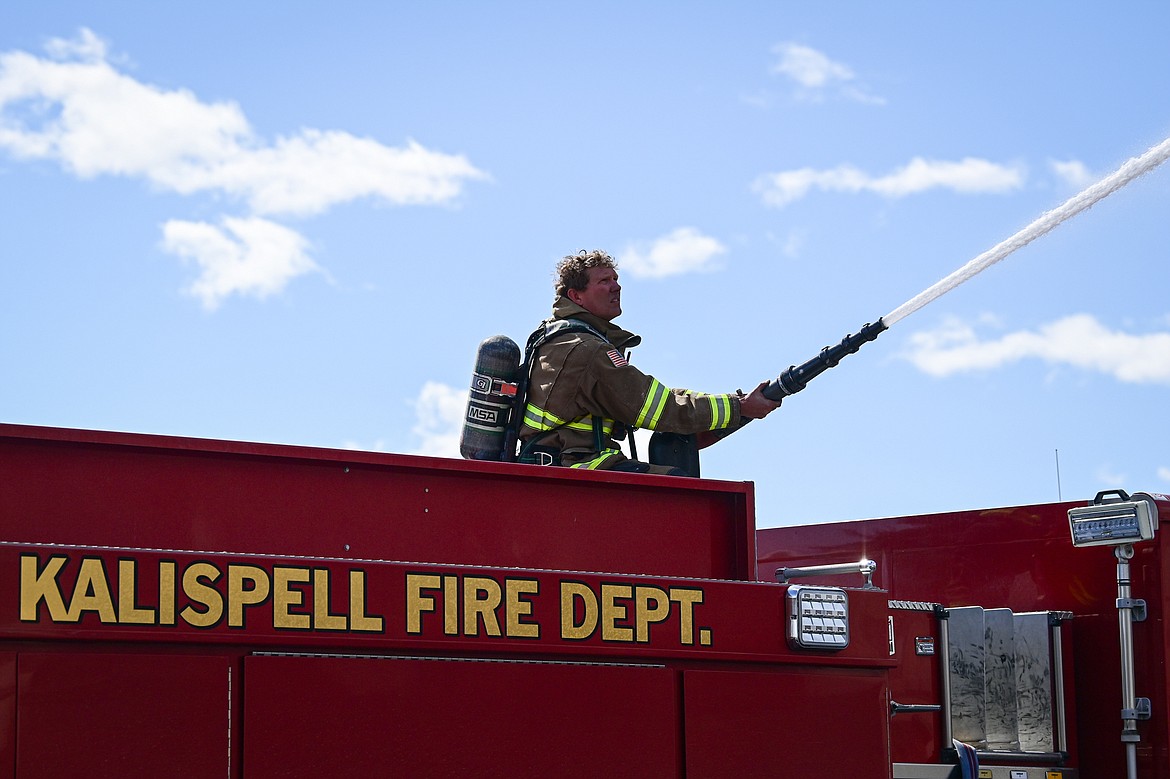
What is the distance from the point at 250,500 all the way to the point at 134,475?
0.33 meters

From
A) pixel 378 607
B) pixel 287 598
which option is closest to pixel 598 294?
pixel 378 607

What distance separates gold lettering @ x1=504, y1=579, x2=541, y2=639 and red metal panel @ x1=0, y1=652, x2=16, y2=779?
1.34 m

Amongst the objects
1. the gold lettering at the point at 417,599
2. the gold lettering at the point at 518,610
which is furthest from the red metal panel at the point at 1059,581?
the gold lettering at the point at 417,599

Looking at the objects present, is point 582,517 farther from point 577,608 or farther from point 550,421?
point 550,421

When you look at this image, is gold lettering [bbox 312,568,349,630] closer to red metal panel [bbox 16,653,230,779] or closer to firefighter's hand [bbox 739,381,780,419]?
red metal panel [bbox 16,653,230,779]

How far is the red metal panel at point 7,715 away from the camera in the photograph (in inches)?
146

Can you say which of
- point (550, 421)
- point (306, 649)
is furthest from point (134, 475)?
point (550, 421)

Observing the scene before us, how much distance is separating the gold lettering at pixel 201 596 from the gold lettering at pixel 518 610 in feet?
2.71

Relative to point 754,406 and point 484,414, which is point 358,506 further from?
point 754,406

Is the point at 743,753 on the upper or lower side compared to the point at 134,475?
lower

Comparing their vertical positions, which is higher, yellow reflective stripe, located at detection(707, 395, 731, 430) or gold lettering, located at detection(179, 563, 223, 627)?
yellow reflective stripe, located at detection(707, 395, 731, 430)

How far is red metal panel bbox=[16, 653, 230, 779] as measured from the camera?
3.76 metres

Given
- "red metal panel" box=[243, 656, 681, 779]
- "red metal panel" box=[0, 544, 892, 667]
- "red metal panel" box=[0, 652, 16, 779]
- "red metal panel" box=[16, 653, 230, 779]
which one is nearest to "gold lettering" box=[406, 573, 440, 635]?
"red metal panel" box=[0, 544, 892, 667]

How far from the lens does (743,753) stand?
4758 mm
